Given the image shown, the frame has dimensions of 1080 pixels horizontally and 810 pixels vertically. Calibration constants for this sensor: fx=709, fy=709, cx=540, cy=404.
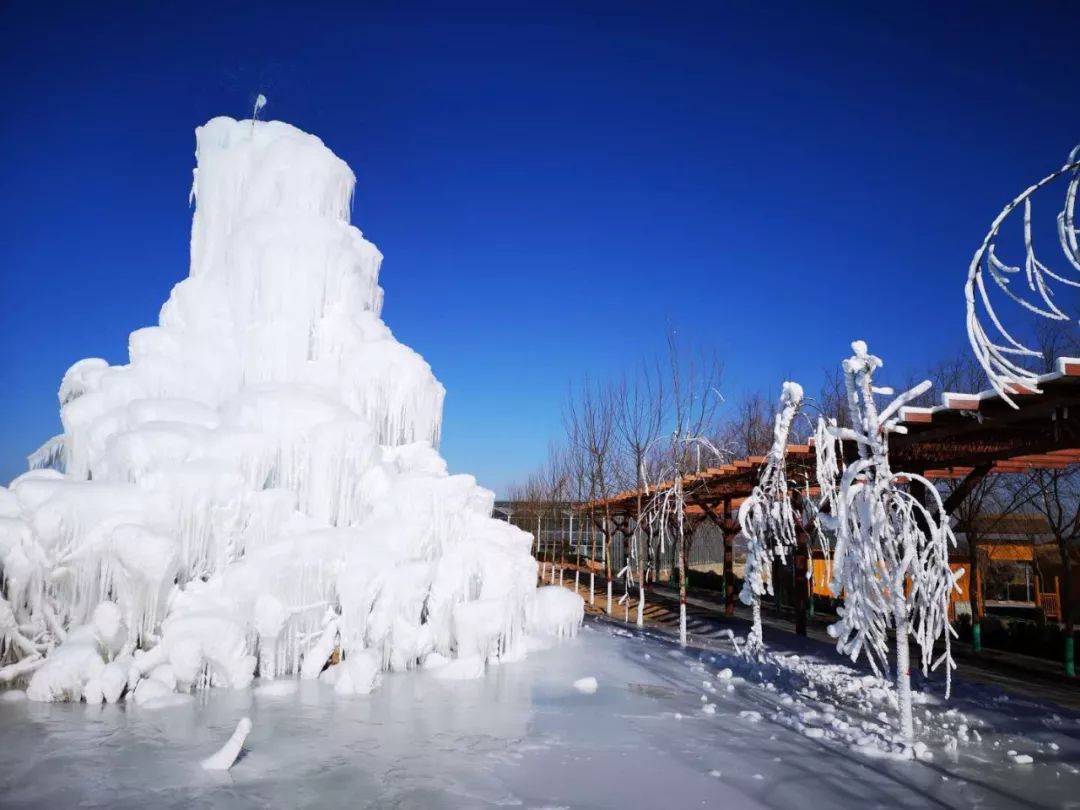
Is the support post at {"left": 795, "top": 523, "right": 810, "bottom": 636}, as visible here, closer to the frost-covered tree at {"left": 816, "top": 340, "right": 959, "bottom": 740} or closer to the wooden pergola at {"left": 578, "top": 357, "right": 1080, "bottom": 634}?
the wooden pergola at {"left": 578, "top": 357, "right": 1080, "bottom": 634}

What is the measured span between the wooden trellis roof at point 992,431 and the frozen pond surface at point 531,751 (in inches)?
118

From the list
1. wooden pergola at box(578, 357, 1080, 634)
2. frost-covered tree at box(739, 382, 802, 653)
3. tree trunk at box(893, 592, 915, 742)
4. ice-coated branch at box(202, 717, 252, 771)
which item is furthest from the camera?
frost-covered tree at box(739, 382, 802, 653)

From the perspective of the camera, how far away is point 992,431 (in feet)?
27.3

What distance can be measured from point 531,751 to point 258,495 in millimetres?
5288

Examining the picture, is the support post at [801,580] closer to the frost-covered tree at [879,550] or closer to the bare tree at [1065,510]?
the bare tree at [1065,510]

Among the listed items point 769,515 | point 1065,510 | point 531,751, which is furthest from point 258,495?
point 1065,510

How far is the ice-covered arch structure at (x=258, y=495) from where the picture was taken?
8.62 m

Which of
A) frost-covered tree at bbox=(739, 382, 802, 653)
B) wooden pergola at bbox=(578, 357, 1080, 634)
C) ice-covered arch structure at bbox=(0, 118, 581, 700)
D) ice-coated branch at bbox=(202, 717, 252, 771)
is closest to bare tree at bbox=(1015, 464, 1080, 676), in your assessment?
wooden pergola at bbox=(578, 357, 1080, 634)

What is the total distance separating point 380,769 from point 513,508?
84.3 feet

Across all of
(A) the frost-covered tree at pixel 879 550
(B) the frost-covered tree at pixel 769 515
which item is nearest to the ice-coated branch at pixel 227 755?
(A) the frost-covered tree at pixel 879 550

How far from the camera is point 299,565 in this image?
941 centimetres

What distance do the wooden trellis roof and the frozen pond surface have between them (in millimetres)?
3003

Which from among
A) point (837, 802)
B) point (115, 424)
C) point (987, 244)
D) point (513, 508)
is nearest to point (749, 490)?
point (837, 802)

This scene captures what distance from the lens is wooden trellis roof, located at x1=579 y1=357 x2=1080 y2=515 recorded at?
22.7ft
